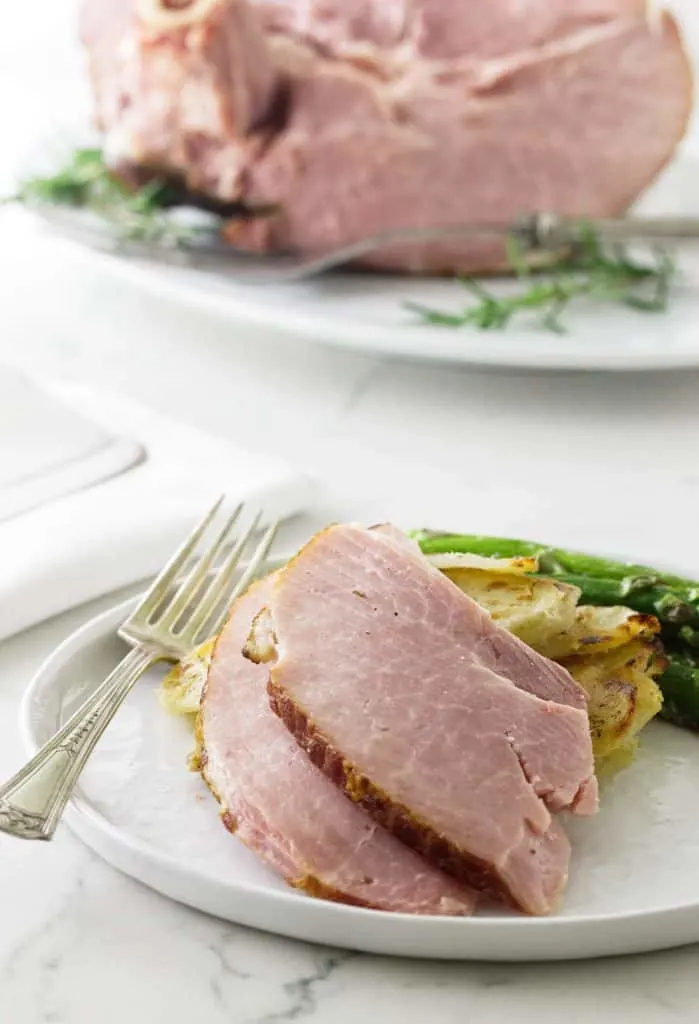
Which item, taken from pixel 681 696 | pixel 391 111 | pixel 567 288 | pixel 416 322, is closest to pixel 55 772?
pixel 681 696

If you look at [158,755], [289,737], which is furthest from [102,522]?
Result: [289,737]

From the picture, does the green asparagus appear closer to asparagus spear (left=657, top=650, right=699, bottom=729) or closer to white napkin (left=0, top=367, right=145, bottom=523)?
asparagus spear (left=657, top=650, right=699, bottom=729)

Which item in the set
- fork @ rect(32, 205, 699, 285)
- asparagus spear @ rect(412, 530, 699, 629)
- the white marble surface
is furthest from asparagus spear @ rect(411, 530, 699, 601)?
fork @ rect(32, 205, 699, 285)

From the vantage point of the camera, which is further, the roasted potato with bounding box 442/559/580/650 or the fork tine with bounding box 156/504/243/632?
the fork tine with bounding box 156/504/243/632

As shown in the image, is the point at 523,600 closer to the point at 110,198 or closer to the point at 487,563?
the point at 487,563

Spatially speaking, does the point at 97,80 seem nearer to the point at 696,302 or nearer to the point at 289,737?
the point at 696,302
